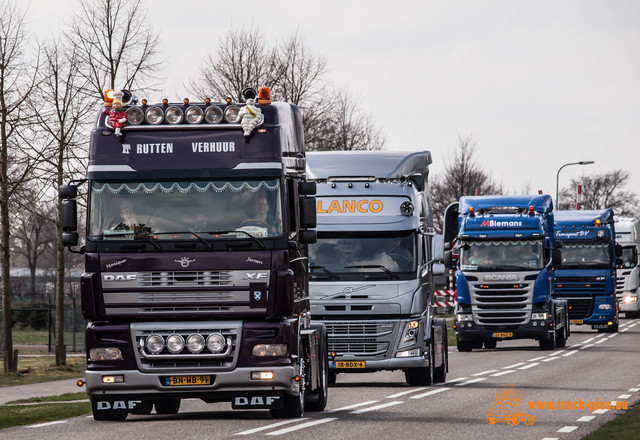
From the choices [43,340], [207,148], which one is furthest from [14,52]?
[43,340]

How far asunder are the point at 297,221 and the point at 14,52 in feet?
51.7

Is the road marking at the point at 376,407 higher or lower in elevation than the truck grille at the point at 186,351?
lower

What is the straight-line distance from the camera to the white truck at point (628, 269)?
172ft

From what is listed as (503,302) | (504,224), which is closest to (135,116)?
(504,224)

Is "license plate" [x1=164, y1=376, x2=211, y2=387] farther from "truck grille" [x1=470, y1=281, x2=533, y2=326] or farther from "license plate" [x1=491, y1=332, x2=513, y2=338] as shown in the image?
"license plate" [x1=491, y1=332, x2=513, y2=338]

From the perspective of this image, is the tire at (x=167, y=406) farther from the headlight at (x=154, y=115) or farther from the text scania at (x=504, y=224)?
the text scania at (x=504, y=224)

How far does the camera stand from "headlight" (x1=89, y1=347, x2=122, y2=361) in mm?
14070

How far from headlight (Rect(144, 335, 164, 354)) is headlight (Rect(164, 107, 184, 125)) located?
2422 millimetres

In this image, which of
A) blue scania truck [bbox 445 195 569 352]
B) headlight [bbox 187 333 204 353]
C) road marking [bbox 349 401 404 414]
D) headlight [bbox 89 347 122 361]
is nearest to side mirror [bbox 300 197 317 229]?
headlight [bbox 187 333 204 353]

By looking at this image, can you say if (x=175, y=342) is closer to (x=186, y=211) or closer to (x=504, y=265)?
(x=186, y=211)

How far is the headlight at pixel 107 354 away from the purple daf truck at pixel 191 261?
14 mm

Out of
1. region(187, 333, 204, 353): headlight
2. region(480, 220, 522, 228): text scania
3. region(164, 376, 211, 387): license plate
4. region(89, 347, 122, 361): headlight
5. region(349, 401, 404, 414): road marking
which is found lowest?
region(349, 401, 404, 414): road marking

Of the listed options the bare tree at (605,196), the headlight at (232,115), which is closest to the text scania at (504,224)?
the headlight at (232,115)

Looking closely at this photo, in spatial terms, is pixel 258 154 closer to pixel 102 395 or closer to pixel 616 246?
pixel 102 395
